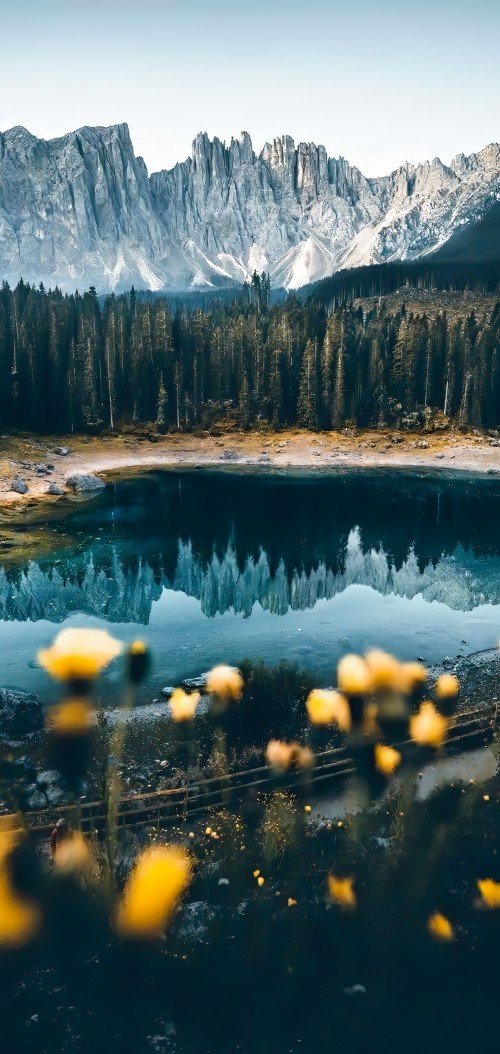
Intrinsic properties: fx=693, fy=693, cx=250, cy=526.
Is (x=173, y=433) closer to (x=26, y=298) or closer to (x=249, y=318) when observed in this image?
(x=249, y=318)

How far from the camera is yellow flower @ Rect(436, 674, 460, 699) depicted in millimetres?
28875

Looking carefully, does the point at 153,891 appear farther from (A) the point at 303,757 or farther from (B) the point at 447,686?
(B) the point at 447,686

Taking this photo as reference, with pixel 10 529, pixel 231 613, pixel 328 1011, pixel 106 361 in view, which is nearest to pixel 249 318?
pixel 106 361

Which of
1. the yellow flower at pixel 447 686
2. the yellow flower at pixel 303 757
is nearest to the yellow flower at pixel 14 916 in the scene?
the yellow flower at pixel 303 757

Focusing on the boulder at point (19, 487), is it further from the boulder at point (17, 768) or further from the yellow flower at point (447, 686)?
the yellow flower at point (447, 686)

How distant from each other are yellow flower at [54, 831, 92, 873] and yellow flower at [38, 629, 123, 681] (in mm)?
11400

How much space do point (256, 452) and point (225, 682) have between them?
2784 inches

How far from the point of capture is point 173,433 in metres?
106

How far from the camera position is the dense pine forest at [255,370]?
339ft

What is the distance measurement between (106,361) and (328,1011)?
103m

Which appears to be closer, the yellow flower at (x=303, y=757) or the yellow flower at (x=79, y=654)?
the yellow flower at (x=303, y=757)

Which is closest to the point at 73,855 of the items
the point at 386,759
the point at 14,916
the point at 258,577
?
the point at 14,916

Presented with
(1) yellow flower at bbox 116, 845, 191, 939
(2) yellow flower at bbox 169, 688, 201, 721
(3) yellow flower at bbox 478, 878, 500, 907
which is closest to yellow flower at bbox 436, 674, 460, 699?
(2) yellow flower at bbox 169, 688, 201, 721

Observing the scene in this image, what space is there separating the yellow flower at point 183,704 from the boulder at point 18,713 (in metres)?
5.07
